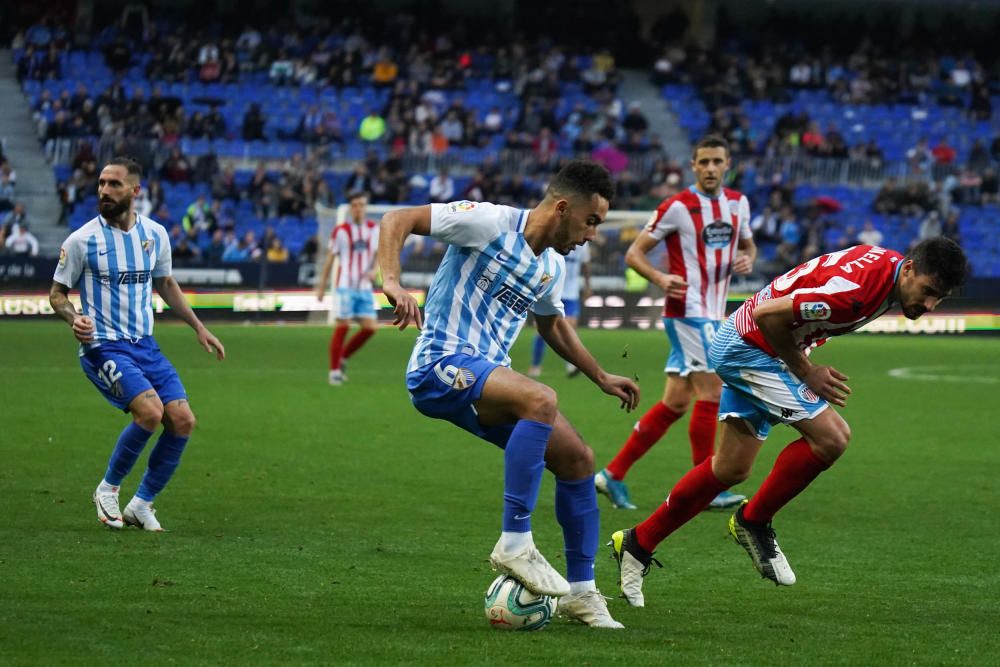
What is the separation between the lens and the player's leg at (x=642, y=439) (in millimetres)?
9633

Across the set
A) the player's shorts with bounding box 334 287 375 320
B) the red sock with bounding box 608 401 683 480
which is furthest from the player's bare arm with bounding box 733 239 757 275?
the player's shorts with bounding box 334 287 375 320

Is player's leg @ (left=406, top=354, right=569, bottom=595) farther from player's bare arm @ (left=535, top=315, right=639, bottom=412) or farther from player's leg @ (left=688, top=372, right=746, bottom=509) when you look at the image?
player's leg @ (left=688, top=372, right=746, bottom=509)

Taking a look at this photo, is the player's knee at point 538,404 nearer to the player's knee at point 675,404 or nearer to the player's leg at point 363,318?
the player's knee at point 675,404

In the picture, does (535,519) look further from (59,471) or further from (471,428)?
(59,471)

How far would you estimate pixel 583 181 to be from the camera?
612 cm

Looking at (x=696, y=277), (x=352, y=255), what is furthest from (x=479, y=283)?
(x=352, y=255)

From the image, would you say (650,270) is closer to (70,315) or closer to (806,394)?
(806,394)

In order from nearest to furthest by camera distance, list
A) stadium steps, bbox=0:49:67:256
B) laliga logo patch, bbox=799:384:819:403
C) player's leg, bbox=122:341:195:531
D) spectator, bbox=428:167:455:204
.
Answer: laliga logo patch, bbox=799:384:819:403 < player's leg, bbox=122:341:195:531 < stadium steps, bbox=0:49:67:256 < spectator, bbox=428:167:455:204

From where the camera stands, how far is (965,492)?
10398 mm

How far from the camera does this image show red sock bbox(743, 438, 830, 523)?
22.7 feet

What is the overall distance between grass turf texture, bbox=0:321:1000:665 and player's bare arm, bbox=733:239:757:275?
5.16ft

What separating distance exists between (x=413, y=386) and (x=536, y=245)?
30.2 inches

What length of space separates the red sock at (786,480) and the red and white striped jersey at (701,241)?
317 centimetres

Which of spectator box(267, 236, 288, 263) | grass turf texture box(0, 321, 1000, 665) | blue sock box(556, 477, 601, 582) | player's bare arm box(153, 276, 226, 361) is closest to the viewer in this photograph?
grass turf texture box(0, 321, 1000, 665)
